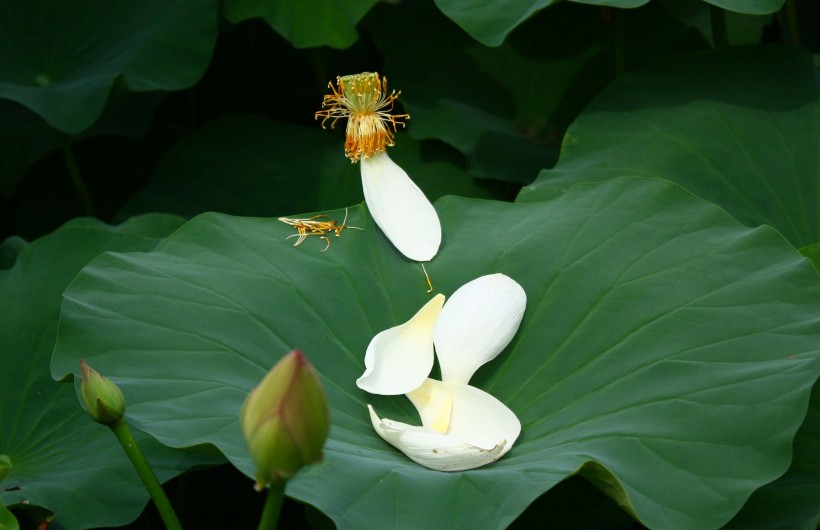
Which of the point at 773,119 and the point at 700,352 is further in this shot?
the point at 773,119

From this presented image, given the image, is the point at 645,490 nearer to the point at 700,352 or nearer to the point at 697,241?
the point at 700,352

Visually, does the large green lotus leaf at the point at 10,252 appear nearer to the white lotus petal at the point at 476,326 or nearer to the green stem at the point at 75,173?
the green stem at the point at 75,173

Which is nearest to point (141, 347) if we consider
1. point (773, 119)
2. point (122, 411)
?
point (122, 411)

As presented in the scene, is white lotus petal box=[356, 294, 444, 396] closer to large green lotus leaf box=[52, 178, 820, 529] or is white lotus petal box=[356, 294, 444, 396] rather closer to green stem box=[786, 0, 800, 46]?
large green lotus leaf box=[52, 178, 820, 529]

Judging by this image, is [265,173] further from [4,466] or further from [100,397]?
[100,397]

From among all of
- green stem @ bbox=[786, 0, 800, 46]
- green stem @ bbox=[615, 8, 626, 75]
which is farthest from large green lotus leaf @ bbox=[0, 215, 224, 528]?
green stem @ bbox=[786, 0, 800, 46]

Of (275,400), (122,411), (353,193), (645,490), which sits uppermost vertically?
Result: (275,400)
